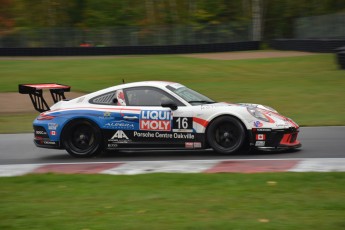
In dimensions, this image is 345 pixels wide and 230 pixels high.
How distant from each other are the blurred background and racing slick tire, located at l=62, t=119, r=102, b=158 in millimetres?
34616

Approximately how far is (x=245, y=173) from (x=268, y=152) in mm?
2420

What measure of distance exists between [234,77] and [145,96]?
58.0 feet

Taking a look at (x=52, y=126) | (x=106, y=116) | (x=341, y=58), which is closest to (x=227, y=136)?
(x=106, y=116)

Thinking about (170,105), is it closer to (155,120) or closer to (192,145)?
(155,120)

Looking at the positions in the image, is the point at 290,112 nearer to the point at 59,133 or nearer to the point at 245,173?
the point at 59,133

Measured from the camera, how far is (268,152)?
12.0 meters

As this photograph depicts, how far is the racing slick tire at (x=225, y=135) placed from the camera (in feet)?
37.9

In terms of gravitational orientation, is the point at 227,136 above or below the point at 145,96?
below

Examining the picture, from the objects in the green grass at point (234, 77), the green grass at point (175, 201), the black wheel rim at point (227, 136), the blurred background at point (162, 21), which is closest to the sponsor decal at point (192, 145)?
the black wheel rim at point (227, 136)

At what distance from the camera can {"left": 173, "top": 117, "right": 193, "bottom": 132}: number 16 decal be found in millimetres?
11727

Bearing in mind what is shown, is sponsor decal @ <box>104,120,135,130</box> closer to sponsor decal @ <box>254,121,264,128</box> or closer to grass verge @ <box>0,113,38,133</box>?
sponsor decal @ <box>254,121,264,128</box>

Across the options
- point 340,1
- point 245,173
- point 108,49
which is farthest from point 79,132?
point 340,1

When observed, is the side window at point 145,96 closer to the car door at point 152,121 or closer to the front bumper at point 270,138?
the car door at point 152,121

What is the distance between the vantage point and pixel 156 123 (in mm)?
11883
